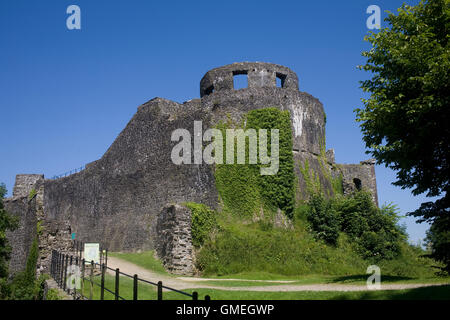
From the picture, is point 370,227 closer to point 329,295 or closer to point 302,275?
point 302,275

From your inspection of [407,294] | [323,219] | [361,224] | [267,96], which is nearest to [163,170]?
[267,96]

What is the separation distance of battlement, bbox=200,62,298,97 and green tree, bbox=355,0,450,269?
12.7 metres

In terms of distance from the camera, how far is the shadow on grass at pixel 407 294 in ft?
33.0

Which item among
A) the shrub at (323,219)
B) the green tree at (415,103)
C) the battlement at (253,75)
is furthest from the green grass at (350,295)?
the battlement at (253,75)

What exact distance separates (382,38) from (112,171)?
26.6 metres

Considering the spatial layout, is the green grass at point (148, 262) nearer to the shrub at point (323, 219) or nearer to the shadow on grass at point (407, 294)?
the shrub at point (323, 219)

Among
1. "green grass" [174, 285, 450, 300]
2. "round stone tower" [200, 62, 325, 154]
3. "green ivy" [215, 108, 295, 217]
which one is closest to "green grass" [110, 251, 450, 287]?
"green grass" [174, 285, 450, 300]

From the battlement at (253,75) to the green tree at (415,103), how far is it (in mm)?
12680

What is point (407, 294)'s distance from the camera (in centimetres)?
1056

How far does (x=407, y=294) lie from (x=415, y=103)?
6580 millimetres

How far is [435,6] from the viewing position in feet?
49.5
